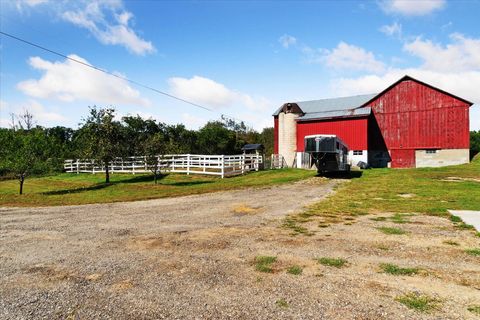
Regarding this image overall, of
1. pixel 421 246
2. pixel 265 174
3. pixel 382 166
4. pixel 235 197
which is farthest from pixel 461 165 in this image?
pixel 421 246

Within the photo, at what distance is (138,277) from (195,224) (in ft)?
14.6

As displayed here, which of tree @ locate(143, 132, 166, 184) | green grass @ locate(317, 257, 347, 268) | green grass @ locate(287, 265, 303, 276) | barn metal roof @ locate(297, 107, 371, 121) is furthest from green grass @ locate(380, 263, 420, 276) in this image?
barn metal roof @ locate(297, 107, 371, 121)

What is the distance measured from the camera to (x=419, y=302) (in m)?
4.62

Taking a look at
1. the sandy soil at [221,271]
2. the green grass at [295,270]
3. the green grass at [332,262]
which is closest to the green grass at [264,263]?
the sandy soil at [221,271]

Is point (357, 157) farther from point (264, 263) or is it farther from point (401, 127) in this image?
Result: point (264, 263)

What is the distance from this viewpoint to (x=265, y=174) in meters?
29.3

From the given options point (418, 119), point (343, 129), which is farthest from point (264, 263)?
point (418, 119)

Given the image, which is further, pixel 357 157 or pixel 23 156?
pixel 357 157

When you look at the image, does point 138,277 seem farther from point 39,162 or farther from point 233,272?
point 39,162

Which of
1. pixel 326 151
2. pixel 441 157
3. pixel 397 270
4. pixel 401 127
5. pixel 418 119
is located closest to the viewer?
pixel 397 270

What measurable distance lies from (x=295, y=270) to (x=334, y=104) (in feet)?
137

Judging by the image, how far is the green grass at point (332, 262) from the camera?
6.19 meters

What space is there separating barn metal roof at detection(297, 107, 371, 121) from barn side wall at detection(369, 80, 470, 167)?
2.20m

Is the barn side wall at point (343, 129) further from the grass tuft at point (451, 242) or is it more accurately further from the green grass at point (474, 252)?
the green grass at point (474, 252)
